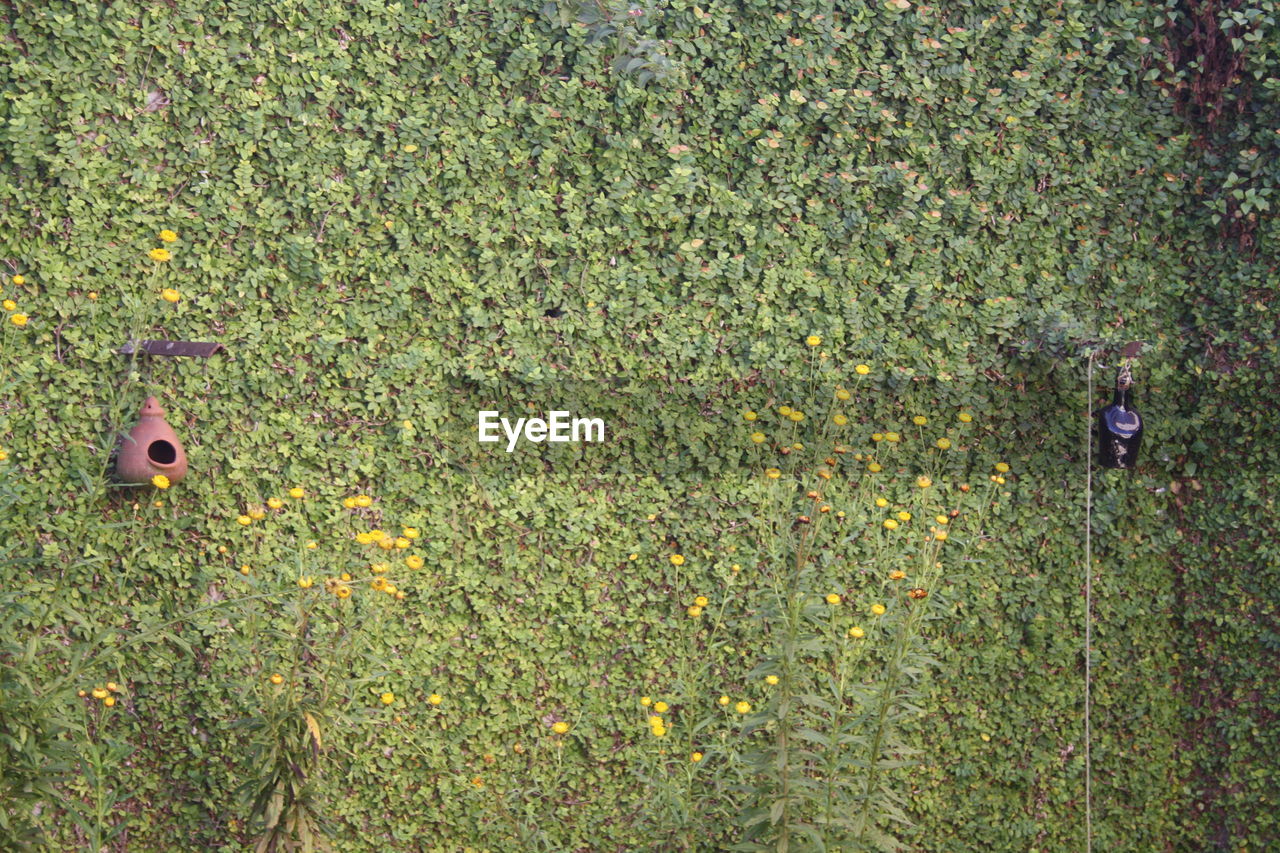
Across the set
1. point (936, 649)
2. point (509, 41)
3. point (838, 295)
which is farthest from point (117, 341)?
point (936, 649)

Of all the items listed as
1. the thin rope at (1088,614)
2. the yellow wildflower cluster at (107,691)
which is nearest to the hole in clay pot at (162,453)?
the yellow wildflower cluster at (107,691)

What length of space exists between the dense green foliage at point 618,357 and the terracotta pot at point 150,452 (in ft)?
0.28

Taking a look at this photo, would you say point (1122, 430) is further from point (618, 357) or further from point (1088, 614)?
point (618, 357)

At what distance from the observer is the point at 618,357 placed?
3855mm

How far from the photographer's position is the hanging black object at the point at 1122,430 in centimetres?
397

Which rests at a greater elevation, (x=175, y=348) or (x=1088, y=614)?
(x=175, y=348)

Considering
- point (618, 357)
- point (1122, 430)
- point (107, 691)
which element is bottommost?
point (107, 691)

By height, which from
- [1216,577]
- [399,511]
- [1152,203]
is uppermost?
[1152,203]

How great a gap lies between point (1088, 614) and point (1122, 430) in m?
0.63

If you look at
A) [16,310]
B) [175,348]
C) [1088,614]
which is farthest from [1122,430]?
[16,310]

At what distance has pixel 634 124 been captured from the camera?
3820mm

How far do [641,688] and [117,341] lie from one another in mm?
1900

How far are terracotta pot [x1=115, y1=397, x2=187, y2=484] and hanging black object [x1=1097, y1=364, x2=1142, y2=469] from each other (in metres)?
2.90

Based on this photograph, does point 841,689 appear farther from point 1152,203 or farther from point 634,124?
point 1152,203
